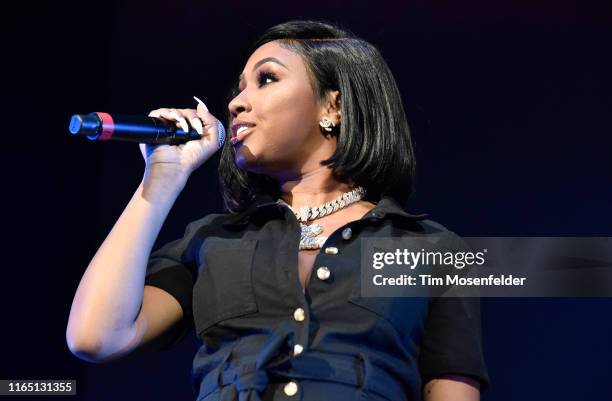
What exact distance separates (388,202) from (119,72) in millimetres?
1075

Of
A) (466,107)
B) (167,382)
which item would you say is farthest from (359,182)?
(167,382)

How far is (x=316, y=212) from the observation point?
170 cm

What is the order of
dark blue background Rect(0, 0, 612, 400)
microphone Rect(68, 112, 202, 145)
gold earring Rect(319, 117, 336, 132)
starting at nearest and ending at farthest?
microphone Rect(68, 112, 202, 145) < gold earring Rect(319, 117, 336, 132) < dark blue background Rect(0, 0, 612, 400)

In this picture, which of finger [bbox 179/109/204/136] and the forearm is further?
finger [bbox 179/109/204/136]

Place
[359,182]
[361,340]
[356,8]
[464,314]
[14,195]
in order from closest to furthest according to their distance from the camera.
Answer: [361,340] < [464,314] < [359,182] < [14,195] < [356,8]

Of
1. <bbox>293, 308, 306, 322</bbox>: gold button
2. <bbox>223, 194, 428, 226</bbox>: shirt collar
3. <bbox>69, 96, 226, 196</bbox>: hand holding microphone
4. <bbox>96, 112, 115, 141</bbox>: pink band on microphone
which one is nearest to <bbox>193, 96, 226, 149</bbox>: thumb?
<bbox>69, 96, 226, 196</bbox>: hand holding microphone

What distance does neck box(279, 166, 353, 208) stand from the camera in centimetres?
175

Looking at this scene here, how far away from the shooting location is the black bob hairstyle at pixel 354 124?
1.76 metres

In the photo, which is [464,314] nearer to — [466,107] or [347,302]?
[347,302]

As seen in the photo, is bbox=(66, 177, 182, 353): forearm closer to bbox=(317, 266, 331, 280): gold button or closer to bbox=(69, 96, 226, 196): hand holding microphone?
bbox=(69, 96, 226, 196): hand holding microphone

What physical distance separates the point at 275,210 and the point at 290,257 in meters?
0.14

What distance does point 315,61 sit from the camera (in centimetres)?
180

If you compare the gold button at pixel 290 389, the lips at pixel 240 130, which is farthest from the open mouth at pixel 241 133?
the gold button at pixel 290 389

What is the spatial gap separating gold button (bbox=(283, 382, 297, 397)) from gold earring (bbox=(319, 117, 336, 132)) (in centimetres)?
53
